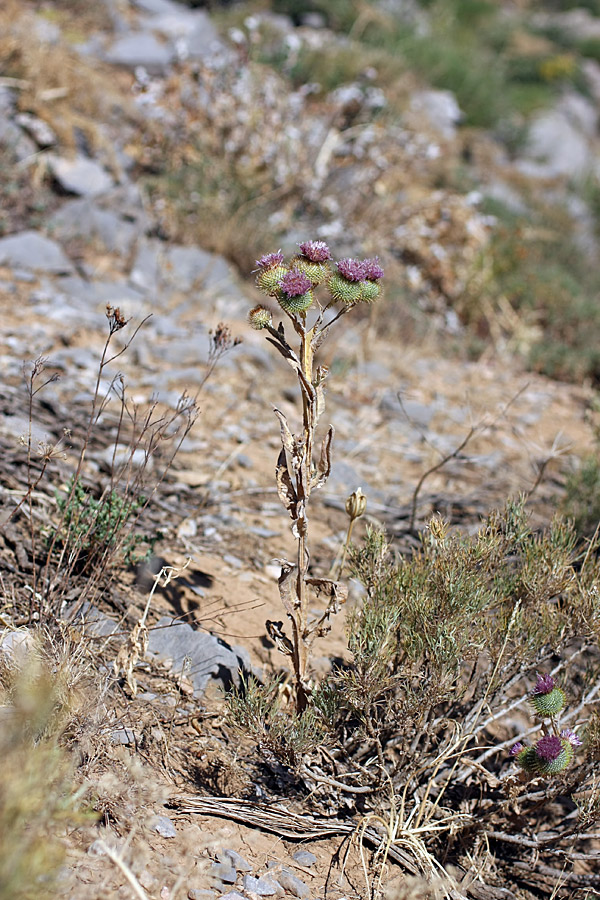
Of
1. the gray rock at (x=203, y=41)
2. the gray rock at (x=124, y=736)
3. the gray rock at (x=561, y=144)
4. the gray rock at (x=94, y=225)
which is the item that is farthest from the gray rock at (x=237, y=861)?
the gray rock at (x=561, y=144)

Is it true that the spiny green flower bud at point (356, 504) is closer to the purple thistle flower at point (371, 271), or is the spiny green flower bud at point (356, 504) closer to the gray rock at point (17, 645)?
the purple thistle flower at point (371, 271)

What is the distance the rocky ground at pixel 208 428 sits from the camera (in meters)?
1.97

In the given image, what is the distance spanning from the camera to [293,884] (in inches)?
74.0

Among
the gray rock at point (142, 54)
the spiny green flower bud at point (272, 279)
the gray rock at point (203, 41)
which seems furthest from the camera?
the gray rock at point (203, 41)

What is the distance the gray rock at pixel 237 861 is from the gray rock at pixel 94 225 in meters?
4.84

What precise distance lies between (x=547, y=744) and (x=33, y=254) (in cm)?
472

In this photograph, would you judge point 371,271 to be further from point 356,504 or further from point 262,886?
point 262,886

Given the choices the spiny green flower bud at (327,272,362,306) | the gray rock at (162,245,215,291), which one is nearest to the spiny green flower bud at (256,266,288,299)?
the spiny green flower bud at (327,272,362,306)

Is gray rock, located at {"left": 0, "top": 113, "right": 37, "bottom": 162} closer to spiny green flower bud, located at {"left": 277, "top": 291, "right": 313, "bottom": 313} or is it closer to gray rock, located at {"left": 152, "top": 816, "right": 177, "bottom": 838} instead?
spiny green flower bud, located at {"left": 277, "top": 291, "right": 313, "bottom": 313}


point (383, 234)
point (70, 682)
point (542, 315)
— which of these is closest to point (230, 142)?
point (383, 234)

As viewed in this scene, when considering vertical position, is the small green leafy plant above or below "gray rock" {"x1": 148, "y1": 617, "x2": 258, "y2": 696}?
above

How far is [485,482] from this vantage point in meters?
Result: 4.11

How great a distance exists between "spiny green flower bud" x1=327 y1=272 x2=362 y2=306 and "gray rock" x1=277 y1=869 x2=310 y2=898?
1.44 m

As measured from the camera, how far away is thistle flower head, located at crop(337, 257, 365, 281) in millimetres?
1965
